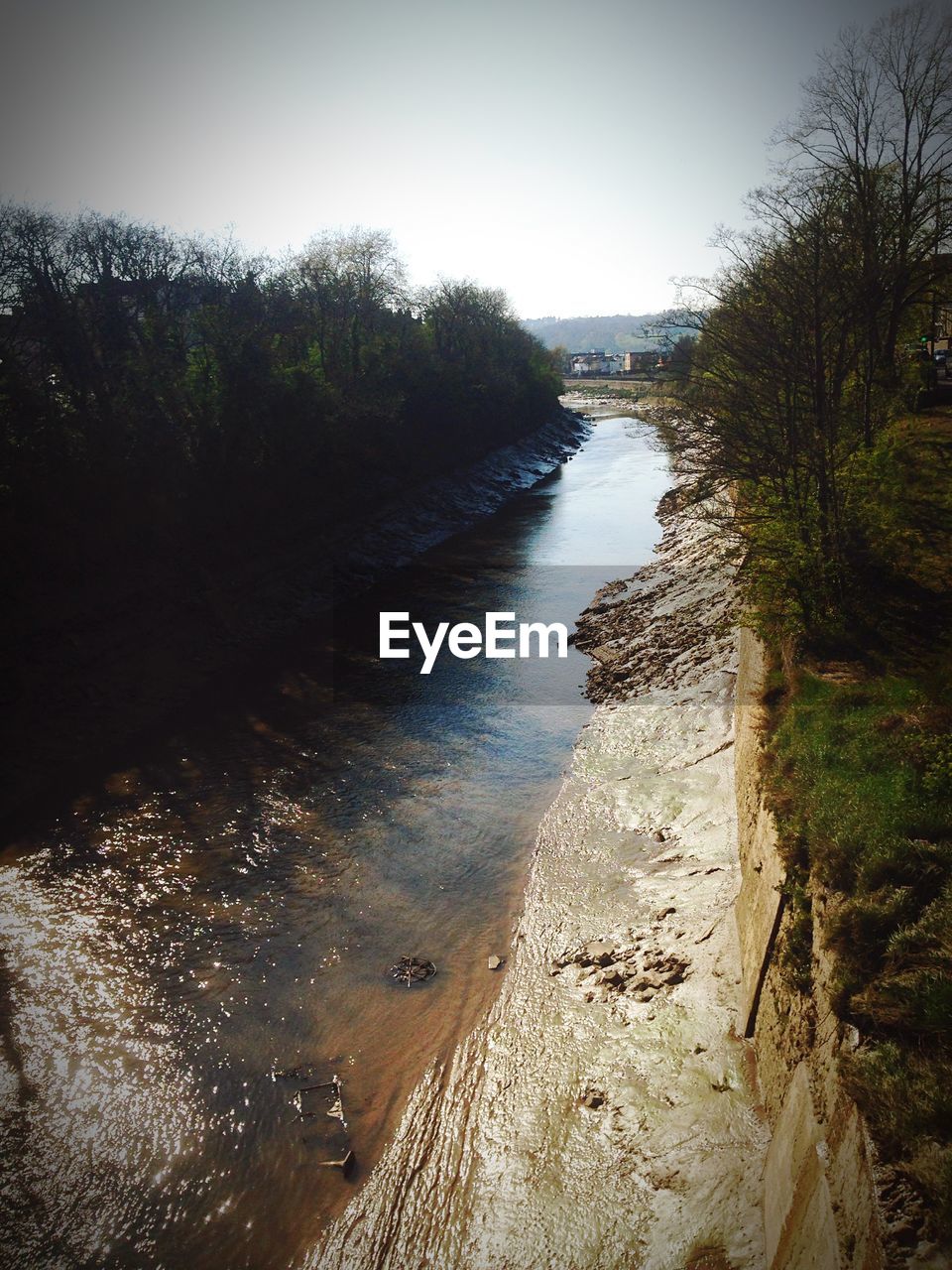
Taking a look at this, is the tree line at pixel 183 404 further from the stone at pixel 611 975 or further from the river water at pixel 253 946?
the stone at pixel 611 975

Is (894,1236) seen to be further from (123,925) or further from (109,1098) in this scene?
(123,925)

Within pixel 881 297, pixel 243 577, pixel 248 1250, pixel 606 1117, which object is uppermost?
pixel 881 297

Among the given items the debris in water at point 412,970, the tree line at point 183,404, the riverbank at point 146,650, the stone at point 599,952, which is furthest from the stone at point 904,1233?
the tree line at point 183,404

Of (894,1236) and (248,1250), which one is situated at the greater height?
(894,1236)

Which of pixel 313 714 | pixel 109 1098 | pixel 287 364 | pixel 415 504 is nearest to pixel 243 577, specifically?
pixel 313 714

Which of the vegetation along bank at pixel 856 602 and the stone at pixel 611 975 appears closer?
the vegetation along bank at pixel 856 602

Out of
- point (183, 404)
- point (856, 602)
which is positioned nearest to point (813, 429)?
point (856, 602)

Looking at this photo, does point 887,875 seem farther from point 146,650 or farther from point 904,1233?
point 146,650
